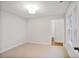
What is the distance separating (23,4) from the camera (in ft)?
5.34

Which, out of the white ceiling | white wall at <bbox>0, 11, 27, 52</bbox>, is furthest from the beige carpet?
the white ceiling

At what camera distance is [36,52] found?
5.59ft

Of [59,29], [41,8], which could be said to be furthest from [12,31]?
[59,29]

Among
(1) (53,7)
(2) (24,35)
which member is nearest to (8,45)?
(2) (24,35)

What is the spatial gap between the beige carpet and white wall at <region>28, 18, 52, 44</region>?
12 cm

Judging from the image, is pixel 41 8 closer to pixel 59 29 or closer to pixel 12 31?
pixel 59 29

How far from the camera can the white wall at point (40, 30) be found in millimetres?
1744

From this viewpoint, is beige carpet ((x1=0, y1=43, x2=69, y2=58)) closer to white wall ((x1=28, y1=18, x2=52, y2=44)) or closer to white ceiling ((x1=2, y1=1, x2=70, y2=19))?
white wall ((x1=28, y1=18, x2=52, y2=44))

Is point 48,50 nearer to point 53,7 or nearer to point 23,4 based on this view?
point 53,7

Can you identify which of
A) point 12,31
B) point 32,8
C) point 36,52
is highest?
point 32,8

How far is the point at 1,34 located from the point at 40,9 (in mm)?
904

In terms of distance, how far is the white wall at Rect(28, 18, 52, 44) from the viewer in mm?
1744

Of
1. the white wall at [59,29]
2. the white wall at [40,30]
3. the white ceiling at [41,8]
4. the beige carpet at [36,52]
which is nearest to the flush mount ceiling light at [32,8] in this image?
the white ceiling at [41,8]

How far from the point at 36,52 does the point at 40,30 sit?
444 millimetres
